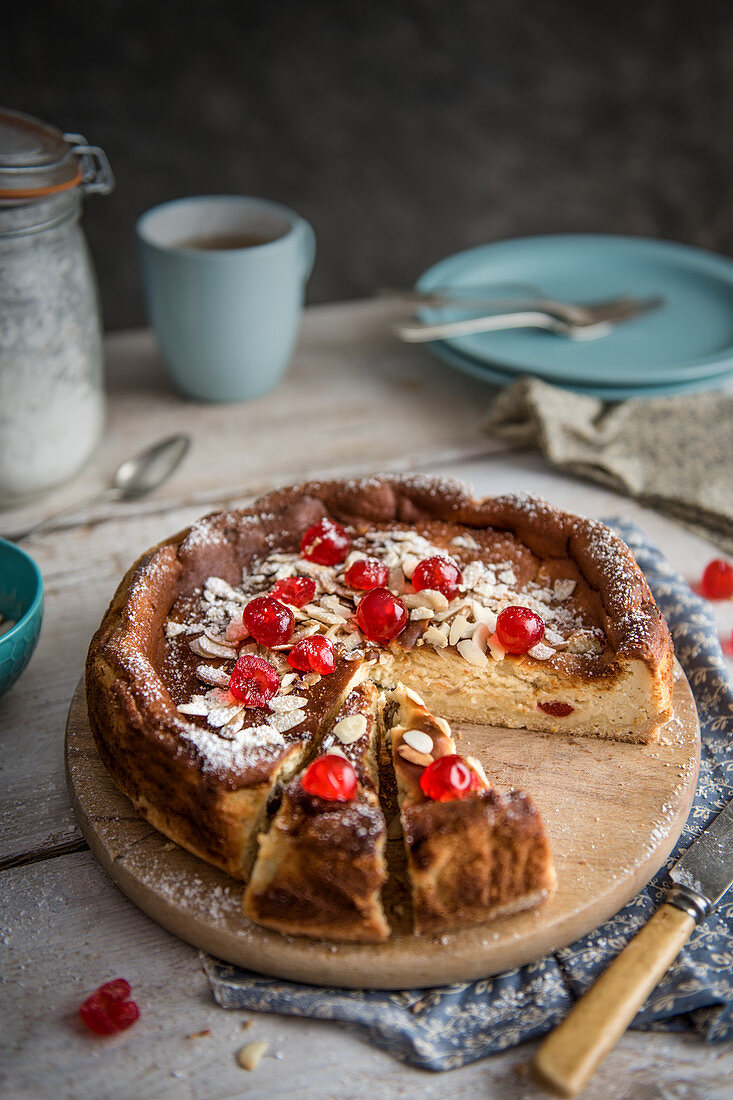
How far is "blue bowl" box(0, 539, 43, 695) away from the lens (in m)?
1.75

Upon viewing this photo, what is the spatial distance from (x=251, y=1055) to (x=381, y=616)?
790 millimetres

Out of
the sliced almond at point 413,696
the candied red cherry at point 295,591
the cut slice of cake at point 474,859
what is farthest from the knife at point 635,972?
the candied red cherry at point 295,591

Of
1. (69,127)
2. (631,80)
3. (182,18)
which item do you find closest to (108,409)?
(69,127)

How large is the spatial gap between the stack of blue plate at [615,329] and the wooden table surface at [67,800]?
213 mm

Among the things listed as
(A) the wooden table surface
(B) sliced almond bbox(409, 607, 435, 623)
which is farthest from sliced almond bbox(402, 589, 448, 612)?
(A) the wooden table surface

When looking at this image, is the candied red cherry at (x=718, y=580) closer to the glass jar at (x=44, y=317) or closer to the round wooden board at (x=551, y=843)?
the round wooden board at (x=551, y=843)

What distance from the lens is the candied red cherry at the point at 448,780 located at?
1.50 metres

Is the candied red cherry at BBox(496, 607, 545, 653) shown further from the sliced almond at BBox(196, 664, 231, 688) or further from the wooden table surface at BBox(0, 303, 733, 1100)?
the wooden table surface at BBox(0, 303, 733, 1100)

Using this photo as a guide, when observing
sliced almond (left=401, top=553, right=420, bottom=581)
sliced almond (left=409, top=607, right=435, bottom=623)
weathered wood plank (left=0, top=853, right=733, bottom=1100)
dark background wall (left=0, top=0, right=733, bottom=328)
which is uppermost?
dark background wall (left=0, top=0, right=733, bottom=328)

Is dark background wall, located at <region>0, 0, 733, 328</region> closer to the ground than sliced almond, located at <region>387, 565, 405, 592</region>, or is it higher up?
higher up

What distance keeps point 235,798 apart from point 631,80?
337 centimetres

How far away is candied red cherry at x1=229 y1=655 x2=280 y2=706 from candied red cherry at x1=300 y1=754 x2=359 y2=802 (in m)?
0.21

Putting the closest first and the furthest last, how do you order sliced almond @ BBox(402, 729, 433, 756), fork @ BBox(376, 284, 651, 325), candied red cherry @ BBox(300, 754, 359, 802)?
candied red cherry @ BBox(300, 754, 359, 802), sliced almond @ BBox(402, 729, 433, 756), fork @ BBox(376, 284, 651, 325)

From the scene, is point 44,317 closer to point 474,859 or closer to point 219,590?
point 219,590
